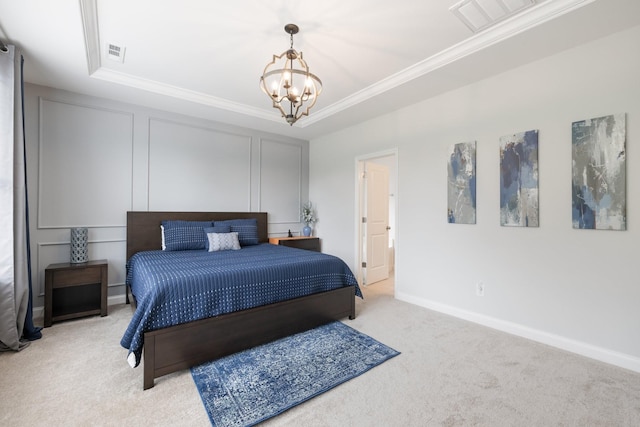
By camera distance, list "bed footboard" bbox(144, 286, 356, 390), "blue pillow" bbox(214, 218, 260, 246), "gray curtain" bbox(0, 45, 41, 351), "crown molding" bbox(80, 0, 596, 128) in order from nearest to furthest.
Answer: "bed footboard" bbox(144, 286, 356, 390)
"crown molding" bbox(80, 0, 596, 128)
"gray curtain" bbox(0, 45, 41, 351)
"blue pillow" bbox(214, 218, 260, 246)

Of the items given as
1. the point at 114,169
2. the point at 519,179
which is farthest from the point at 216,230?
the point at 519,179

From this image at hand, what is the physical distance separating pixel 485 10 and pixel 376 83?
1.32m

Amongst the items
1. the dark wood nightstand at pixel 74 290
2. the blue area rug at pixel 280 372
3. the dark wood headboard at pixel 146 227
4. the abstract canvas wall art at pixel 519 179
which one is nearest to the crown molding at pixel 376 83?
the abstract canvas wall art at pixel 519 179

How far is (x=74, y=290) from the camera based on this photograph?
331cm

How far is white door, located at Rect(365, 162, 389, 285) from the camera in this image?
4.59 m

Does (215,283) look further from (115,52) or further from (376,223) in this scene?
(376,223)

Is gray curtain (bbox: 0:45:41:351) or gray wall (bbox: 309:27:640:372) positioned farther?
gray curtain (bbox: 0:45:41:351)

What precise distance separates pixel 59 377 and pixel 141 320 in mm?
795

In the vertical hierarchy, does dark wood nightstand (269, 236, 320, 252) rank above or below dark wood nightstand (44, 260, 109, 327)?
above

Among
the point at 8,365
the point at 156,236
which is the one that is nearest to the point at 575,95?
the point at 156,236

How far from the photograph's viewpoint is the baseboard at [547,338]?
220 centimetres

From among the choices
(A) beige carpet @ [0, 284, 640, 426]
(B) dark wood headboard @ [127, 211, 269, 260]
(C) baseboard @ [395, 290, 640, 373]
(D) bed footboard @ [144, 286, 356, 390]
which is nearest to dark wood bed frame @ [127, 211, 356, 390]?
(D) bed footboard @ [144, 286, 356, 390]

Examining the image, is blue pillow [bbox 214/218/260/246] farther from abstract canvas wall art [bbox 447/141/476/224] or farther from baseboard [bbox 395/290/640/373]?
abstract canvas wall art [bbox 447/141/476/224]

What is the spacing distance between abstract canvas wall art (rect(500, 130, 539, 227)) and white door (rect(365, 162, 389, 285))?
2.01 metres
